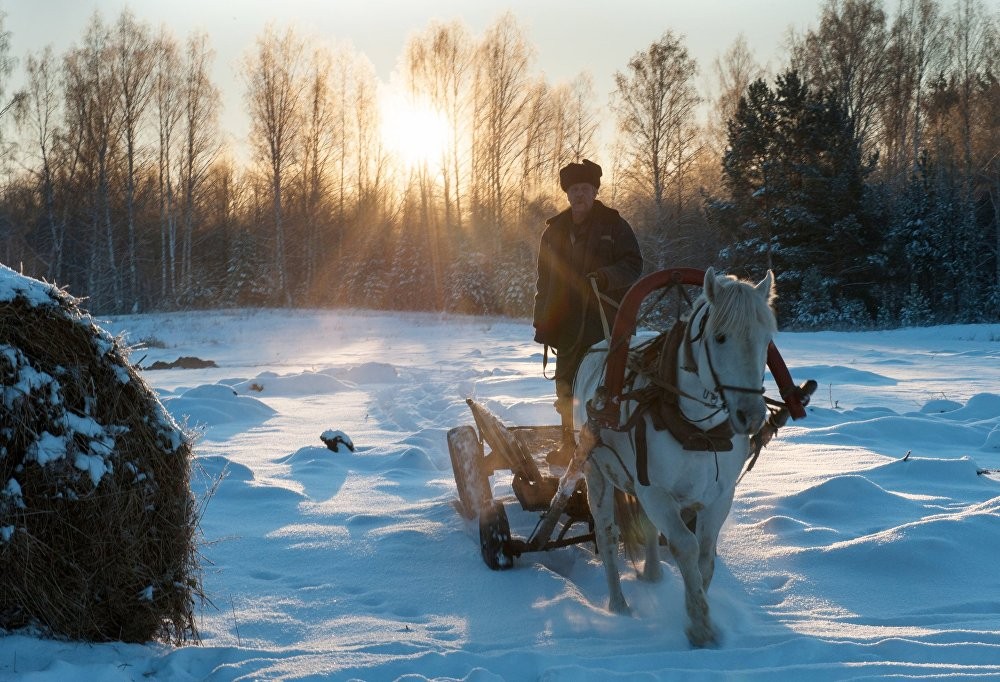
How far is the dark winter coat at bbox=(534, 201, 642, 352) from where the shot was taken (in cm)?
485

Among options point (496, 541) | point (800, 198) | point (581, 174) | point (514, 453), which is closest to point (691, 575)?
point (496, 541)

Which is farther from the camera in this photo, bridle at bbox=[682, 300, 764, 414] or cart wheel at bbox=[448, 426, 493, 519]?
cart wheel at bbox=[448, 426, 493, 519]

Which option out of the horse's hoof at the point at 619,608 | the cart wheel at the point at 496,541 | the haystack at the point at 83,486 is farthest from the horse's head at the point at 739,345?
the haystack at the point at 83,486

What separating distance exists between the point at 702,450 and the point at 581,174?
2271 mm

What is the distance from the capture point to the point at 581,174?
486 cm

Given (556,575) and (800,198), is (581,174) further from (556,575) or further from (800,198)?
(800,198)

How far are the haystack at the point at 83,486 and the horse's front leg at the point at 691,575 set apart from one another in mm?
2212

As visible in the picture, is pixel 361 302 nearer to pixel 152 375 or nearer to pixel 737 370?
pixel 152 375

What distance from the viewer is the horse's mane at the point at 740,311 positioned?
2930 mm

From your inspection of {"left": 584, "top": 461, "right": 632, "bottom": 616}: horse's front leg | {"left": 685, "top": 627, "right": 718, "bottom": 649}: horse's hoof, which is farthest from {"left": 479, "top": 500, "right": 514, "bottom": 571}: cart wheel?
{"left": 685, "top": 627, "right": 718, "bottom": 649}: horse's hoof

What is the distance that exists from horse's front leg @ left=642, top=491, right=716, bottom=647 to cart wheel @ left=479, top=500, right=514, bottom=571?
136cm

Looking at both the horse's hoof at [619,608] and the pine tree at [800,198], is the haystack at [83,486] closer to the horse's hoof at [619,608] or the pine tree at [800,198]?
the horse's hoof at [619,608]

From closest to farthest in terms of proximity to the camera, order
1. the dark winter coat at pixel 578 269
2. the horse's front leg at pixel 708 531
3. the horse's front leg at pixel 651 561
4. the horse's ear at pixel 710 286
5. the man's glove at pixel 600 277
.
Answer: the horse's ear at pixel 710 286 < the horse's front leg at pixel 708 531 < the horse's front leg at pixel 651 561 < the man's glove at pixel 600 277 < the dark winter coat at pixel 578 269

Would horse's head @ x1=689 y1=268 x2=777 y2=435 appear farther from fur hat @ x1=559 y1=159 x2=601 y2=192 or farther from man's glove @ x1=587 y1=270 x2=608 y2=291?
fur hat @ x1=559 y1=159 x2=601 y2=192
